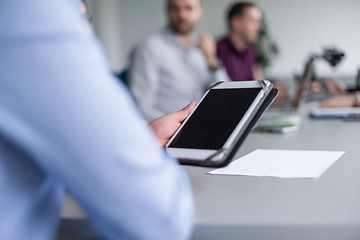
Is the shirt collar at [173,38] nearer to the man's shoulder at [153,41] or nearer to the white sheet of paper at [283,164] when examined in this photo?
the man's shoulder at [153,41]

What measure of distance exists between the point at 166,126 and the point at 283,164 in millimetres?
260

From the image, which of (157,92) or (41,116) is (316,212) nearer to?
(41,116)

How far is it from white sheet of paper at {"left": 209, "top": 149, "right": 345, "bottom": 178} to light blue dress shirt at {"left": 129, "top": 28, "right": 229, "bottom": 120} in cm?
170

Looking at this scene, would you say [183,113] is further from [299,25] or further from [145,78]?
[299,25]

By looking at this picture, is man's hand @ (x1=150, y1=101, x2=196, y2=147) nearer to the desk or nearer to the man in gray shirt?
the desk

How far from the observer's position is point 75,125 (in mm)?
404

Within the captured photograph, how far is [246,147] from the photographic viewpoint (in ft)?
3.60

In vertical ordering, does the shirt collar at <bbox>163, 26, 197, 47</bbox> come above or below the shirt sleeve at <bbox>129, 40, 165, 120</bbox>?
above

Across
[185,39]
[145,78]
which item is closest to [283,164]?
[145,78]

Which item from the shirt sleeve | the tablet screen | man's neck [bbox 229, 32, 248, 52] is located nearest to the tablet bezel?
the tablet screen

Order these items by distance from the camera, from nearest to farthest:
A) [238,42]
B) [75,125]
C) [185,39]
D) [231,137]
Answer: [75,125] → [231,137] → [185,39] → [238,42]

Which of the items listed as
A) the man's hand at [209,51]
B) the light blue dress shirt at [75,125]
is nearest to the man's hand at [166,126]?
the light blue dress shirt at [75,125]

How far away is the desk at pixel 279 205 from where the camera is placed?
21.5 inches

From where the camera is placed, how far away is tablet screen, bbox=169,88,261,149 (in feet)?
2.50
